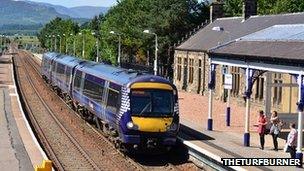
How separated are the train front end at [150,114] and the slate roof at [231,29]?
17263mm

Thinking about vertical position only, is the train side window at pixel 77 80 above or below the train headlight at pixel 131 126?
above

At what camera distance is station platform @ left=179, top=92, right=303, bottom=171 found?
20.8 m

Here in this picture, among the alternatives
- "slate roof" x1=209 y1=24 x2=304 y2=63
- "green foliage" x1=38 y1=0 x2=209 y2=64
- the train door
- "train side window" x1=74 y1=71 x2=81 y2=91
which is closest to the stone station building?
"slate roof" x1=209 y1=24 x2=304 y2=63

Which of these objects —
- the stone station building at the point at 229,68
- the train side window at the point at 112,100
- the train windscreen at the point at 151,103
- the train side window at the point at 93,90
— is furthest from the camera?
the stone station building at the point at 229,68

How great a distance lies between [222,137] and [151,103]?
5.44 meters

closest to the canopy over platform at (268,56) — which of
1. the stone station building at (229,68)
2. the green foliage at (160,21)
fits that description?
the stone station building at (229,68)

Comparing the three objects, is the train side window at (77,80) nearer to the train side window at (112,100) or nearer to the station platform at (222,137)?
the station platform at (222,137)

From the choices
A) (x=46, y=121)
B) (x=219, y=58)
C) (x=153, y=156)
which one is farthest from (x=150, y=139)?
(x=46, y=121)

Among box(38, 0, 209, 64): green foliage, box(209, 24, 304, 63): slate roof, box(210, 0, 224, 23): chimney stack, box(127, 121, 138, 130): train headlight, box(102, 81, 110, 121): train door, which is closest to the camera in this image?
box(127, 121, 138, 130): train headlight

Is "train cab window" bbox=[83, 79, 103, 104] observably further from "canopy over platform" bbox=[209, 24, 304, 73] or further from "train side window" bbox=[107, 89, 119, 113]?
"canopy over platform" bbox=[209, 24, 304, 73]

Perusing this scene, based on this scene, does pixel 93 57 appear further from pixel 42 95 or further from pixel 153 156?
pixel 153 156

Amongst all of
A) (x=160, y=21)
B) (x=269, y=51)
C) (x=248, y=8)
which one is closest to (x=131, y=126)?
(x=269, y=51)

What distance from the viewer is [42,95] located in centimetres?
4753

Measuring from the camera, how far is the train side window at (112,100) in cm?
2218
